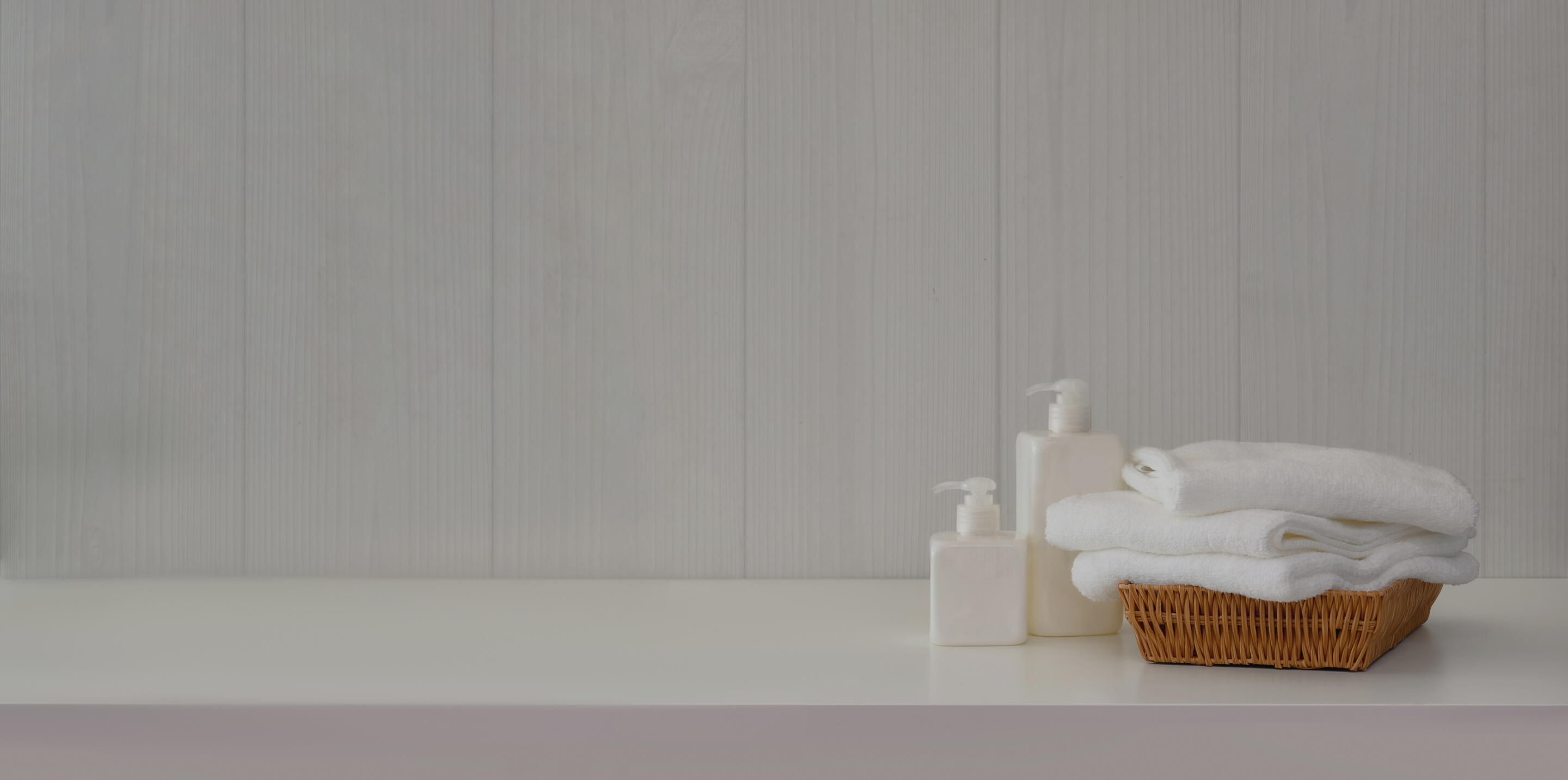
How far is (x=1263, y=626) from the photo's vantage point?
24.5 inches

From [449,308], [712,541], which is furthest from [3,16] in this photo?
[712,541]

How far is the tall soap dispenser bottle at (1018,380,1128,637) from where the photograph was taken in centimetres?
71

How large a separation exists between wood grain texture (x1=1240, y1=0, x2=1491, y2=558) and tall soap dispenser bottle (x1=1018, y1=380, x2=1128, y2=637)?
0.27 metres

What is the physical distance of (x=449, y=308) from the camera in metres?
0.92

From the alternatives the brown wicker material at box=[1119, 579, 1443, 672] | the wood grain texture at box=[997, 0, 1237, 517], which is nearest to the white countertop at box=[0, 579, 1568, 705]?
the brown wicker material at box=[1119, 579, 1443, 672]

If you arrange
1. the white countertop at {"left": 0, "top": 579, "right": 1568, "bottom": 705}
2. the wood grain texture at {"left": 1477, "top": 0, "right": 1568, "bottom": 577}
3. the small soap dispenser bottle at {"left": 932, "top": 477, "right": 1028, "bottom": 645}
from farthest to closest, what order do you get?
the wood grain texture at {"left": 1477, "top": 0, "right": 1568, "bottom": 577} → the small soap dispenser bottle at {"left": 932, "top": 477, "right": 1028, "bottom": 645} → the white countertop at {"left": 0, "top": 579, "right": 1568, "bottom": 705}

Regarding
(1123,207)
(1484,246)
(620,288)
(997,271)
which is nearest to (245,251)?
(620,288)

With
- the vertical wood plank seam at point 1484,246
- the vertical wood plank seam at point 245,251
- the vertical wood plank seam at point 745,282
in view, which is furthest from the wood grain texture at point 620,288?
the vertical wood plank seam at point 1484,246

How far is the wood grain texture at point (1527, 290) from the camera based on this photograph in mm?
895

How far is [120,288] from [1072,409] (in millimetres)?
758

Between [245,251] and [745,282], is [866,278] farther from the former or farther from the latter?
[245,251]

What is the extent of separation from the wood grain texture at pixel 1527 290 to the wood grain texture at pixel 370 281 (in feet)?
2.66

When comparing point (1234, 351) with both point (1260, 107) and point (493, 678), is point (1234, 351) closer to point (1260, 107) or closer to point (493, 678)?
point (1260, 107)

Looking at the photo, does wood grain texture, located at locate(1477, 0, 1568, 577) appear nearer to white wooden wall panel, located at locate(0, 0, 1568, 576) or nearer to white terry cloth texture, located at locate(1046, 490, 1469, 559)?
white wooden wall panel, located at locate(0, 0, 1568, 576)
